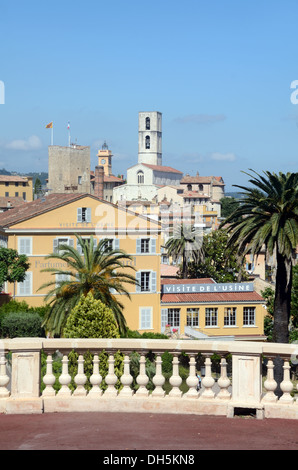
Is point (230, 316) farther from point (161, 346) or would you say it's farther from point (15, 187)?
point (15, 187)

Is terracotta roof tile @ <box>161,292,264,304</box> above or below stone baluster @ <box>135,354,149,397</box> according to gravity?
below

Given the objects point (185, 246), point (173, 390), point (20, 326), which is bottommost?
point (20, 326)

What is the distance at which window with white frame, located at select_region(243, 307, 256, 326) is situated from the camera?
2685 inches

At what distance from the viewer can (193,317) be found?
66.6m

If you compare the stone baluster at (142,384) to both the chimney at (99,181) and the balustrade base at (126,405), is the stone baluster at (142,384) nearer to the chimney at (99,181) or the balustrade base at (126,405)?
the balustrade base at (126,405)

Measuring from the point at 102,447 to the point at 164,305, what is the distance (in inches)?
2251

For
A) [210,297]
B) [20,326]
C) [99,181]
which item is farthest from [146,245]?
[99,181]

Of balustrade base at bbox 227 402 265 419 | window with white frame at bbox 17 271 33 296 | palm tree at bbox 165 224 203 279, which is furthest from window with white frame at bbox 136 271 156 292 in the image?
balustrade base at bbox 227 402 265 419

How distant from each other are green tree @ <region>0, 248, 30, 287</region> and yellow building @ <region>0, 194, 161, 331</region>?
4.94 ft

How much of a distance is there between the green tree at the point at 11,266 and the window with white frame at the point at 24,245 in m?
1.42

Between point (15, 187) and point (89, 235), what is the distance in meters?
130

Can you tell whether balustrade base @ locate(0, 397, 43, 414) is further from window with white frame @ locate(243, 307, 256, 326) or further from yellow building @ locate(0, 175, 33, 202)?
yellow building @ locate(0, 175, 33, 202)
